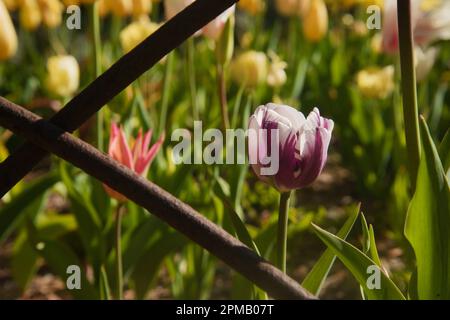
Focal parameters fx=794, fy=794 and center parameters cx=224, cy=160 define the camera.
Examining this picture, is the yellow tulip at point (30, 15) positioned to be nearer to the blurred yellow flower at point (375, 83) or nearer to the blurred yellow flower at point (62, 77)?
the blurred yellow flower at point (62, 77)

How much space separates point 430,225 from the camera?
76 cm

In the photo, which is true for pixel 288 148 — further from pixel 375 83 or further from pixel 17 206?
pixel 375 83

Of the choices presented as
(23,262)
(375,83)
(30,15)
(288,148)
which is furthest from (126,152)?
(30,15)

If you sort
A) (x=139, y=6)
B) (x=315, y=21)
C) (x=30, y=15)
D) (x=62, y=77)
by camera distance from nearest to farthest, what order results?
(x=62, y=77) < (x=139, y=6) < (x=315, y=21) < (x=30, y=15)

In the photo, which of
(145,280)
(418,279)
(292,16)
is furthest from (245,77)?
(418,279)

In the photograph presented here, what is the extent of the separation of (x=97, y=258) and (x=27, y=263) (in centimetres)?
35

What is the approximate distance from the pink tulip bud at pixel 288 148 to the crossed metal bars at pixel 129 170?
0.27m

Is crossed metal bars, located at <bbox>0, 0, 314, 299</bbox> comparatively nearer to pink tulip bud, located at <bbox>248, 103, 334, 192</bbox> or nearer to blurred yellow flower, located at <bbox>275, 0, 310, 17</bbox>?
pink tulip bud, located at <bbox>248, 103, 334, 192</bbox>

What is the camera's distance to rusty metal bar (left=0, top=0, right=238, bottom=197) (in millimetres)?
546

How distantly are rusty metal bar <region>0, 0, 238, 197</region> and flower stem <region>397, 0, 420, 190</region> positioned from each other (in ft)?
0.67

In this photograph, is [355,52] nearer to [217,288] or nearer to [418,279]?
[217,288]

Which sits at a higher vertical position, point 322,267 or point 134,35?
point 134,35

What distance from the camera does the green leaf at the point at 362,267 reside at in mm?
736

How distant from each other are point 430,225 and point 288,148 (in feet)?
0.54
